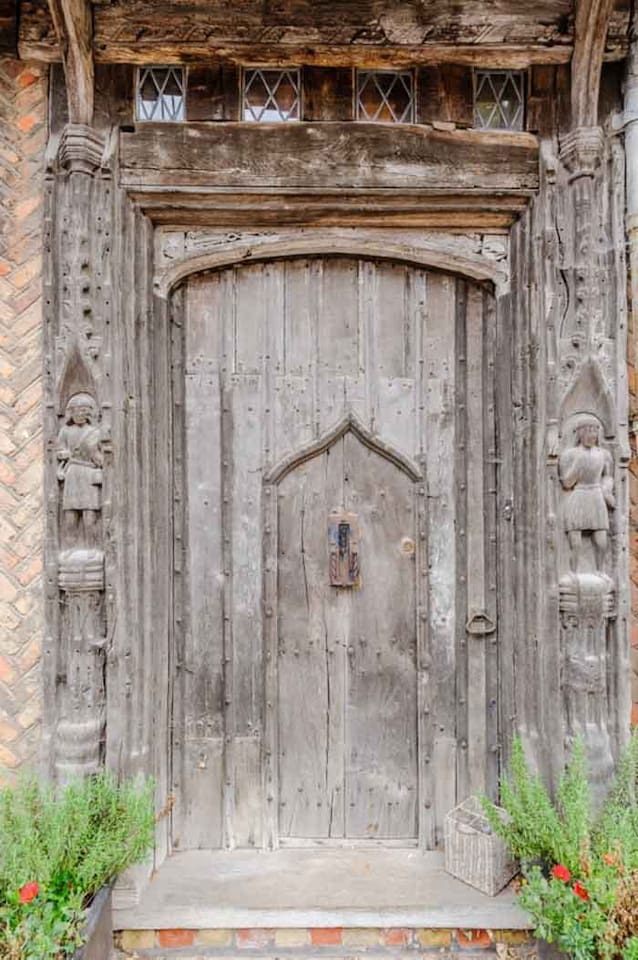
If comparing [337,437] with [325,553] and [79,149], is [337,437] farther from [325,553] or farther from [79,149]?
[79,149]

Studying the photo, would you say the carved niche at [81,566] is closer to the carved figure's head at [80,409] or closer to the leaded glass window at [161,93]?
the carved figure's head at [80,409]

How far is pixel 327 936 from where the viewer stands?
7.79 feet

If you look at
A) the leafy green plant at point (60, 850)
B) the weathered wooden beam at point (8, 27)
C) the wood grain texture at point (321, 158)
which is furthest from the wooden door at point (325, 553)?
the weathered wooden beam at point (8, 27)

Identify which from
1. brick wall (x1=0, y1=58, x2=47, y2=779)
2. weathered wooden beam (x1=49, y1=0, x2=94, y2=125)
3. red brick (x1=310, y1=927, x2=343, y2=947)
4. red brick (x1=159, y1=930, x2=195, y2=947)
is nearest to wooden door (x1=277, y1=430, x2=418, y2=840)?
red brick (x1=310, y1=927, x2=343, y2=947)

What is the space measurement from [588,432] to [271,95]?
2.01 m

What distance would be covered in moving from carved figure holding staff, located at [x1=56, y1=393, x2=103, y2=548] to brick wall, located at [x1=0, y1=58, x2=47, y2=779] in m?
0.20

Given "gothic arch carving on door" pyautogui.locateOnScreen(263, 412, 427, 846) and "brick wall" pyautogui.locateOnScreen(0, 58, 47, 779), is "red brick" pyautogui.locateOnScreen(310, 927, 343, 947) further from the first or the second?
"brick wall" pyautogui.locateOnScreen(0, 58, 47, 779)

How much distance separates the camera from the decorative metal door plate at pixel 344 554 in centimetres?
277

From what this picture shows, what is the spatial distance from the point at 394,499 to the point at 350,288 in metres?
1.00

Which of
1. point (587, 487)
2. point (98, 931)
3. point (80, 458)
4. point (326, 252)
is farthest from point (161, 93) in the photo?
point (98, 931)

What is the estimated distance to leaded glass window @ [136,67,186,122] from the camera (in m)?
2.65

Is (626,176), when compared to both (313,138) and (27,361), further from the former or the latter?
(27,361)

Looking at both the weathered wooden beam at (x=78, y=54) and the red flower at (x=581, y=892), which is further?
the weathered wooden beam at (x=78, y=54)

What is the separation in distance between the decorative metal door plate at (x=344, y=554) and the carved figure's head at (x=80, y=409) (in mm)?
1160
